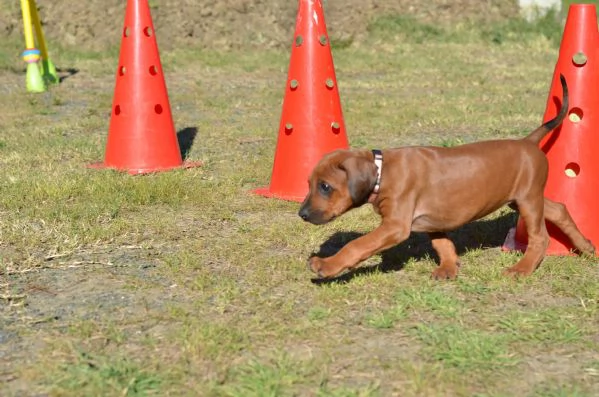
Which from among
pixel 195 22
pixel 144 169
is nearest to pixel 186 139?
pixel 144 169

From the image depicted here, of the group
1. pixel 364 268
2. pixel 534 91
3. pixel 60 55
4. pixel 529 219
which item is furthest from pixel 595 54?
pixel 60 55

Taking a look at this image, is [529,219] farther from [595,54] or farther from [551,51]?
[551,51]

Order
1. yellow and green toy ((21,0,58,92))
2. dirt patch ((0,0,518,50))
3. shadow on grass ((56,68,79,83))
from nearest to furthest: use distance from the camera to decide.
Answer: yellow and green toy ((21,0,58,92)), shadow on grass ((56,68,79,83)), dirt patch ((0,0,518,50))

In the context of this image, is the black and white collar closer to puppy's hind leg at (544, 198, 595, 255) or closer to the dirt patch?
puppy's hind leg at (544, 198, 595, 255)

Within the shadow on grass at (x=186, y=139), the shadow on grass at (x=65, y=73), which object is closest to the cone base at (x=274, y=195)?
the shadow on grass at (x=186, y=139)

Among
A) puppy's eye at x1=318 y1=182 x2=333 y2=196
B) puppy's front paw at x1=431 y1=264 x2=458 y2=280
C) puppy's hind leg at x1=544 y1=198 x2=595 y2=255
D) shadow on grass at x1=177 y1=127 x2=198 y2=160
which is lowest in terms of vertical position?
shadow on grass at x1=177 y1=127 x2=198 y2=160

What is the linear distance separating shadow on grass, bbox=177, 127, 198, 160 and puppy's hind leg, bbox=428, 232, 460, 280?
151 inches

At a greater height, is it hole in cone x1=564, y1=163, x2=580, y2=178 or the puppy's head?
the puppy's head

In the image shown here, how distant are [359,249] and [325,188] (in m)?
0.35

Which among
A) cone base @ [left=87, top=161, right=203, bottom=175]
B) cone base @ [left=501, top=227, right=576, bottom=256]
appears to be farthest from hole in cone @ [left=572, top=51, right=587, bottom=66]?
cone base @ [left=87, top=161, right=203, bottom=175]

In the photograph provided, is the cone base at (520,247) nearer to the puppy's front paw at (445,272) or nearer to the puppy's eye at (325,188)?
the puppy's front paw at (445,272)

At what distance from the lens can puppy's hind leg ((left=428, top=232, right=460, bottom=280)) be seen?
461 centimetres

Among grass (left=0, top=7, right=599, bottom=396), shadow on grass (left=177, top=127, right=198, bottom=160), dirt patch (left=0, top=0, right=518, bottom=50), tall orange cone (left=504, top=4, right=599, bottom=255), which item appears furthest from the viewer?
dirt patch (left=0, top=0, right=518, bottom=50)

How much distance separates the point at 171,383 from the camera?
330cm
